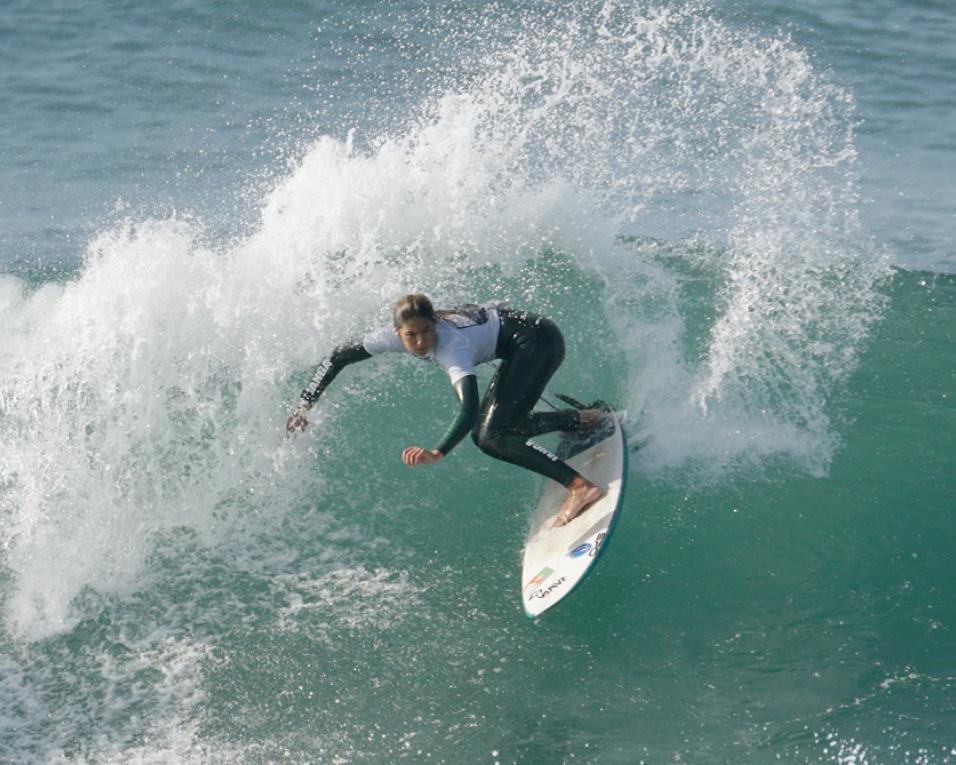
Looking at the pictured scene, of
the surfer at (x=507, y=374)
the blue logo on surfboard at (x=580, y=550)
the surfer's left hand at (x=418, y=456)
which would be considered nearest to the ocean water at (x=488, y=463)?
the blue logo on surfboard at (x=580, y=550)

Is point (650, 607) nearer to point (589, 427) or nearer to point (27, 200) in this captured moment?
point (589, 427)

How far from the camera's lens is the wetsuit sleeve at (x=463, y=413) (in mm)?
6336

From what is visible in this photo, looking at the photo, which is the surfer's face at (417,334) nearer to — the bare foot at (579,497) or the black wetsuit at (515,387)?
the black wetsuit at (515,387)

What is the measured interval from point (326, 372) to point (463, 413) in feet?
3.58

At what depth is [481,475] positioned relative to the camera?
26.5ft

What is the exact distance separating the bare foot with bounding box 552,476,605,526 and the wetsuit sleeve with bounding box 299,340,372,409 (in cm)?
147

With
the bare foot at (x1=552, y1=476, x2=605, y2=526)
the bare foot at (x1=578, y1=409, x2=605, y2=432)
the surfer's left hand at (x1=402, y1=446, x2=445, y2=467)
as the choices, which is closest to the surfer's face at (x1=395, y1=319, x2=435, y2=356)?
the surfer's left hand at (x1=402, y1=446, x2=445, y2=467)

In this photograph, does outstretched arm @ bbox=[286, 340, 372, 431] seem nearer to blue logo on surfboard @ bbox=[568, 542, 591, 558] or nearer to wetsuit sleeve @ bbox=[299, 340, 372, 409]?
wetsuit sleeve @ bbox=[299, 340, 372, 409]

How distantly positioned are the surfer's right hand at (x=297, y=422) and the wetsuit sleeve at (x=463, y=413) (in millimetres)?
1099

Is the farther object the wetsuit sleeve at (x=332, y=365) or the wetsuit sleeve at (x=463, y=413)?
the wetsuit sleeve at (x=332, y=365)

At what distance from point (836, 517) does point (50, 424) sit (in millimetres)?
5303

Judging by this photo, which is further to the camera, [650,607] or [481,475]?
[481,475]

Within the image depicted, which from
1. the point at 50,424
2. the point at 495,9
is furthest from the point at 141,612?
the point at 495,9

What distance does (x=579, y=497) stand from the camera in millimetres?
6980
